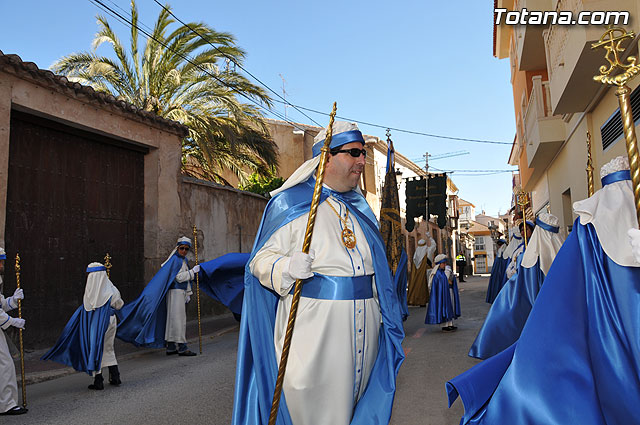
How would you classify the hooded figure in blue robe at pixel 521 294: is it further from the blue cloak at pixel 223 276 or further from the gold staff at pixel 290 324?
the gold staff at pixel 290 324

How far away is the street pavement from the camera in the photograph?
5180mm

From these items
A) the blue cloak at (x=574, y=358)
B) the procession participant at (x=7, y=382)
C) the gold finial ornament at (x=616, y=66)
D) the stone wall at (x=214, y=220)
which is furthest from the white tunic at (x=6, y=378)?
the stone wall at (x=214, y=220)

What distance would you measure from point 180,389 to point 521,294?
4508 mm

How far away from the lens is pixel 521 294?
7.13 metres

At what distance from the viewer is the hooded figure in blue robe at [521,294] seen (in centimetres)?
692

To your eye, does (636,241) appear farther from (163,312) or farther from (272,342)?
(163,312)

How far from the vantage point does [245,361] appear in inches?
117

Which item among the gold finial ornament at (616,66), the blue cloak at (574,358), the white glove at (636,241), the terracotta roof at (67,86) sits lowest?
the blue cloak at (574,358)

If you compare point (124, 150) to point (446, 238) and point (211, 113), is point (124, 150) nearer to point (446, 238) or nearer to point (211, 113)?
point (211, 113)

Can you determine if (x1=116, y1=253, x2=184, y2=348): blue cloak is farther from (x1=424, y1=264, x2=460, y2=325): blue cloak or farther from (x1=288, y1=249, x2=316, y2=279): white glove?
(x1=288, y1=249, x2=316, y2=279): white glove

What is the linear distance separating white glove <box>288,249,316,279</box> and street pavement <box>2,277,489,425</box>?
277cm

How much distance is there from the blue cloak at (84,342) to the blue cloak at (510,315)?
4.84 m

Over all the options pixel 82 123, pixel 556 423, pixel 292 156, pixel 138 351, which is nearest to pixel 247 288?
pixel 556 423

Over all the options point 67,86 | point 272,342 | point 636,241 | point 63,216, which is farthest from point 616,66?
point 63,216
